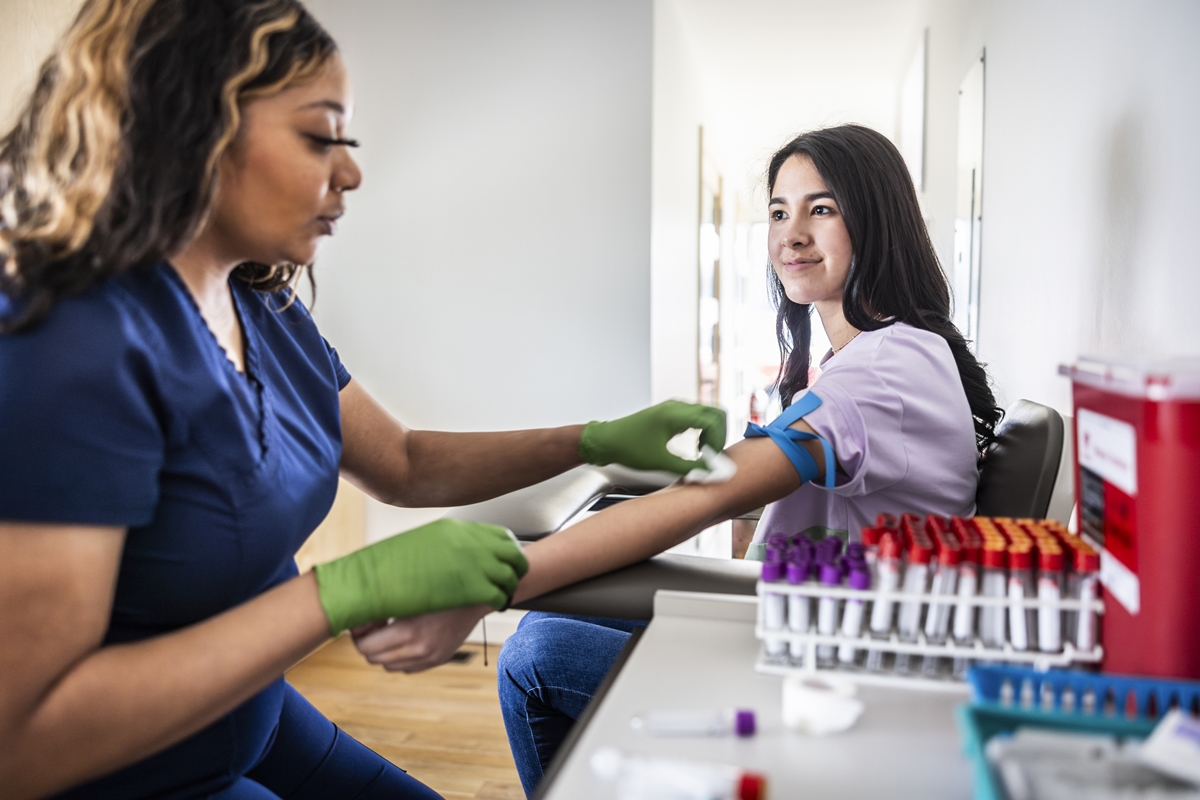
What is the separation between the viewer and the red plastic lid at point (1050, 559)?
646 mm

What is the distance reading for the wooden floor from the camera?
6.64ft

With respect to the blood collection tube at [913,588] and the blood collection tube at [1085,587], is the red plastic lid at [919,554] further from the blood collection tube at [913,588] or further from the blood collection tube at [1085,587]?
the blood collection tube at [1085,587]

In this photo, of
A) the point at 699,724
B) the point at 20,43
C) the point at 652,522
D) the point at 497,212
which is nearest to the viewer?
the point at 699,724

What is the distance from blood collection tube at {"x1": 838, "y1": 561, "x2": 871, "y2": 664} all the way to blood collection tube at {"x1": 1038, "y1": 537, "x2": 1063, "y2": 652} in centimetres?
13

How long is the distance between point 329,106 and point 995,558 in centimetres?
72

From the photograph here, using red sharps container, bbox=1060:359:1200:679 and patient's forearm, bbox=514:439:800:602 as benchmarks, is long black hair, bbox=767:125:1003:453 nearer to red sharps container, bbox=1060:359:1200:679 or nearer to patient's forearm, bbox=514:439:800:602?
patient's forearm, bbox=514:439:800:602

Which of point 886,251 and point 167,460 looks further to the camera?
point 886,251

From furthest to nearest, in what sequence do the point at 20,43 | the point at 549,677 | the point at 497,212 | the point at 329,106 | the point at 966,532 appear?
1. the point at 497,212
2. the point at 20,43
3. the point at 549,677
4. the point at 329,106
5. the point at 966,532

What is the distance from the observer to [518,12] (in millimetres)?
2836

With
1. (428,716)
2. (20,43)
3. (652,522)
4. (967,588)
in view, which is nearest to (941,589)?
(967,588)

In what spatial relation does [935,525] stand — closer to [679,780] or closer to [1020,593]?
[1020,593]

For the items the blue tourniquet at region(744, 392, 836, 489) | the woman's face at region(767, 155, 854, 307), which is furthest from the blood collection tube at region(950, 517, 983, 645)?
the woman's face at region(767, 155, 854, 307)

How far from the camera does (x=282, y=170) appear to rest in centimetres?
81

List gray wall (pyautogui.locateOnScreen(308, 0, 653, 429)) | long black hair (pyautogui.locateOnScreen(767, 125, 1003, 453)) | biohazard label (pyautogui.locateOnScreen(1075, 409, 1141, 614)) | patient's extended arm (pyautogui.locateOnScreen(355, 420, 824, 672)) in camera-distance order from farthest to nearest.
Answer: gray wall (pyautogui.locateOnScreen(308, 0, 653, 429)) → long black hair (pyautogui.locateOnScreen(767, 125, 1003, 453)) → patient's extended arm (pyautogui.locateOnScreen(355, 420, 824, 672)) → biohazard label (pyautogui.locateOnScreen(1075, 409, 1141, 614))
